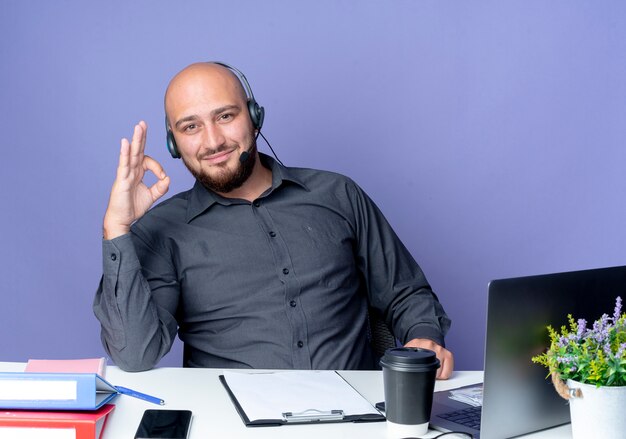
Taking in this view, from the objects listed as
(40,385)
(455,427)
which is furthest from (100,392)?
(455,427)

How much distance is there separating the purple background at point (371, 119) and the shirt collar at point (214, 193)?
477 mm

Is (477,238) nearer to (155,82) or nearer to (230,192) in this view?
(230,192)

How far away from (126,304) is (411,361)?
2.67 feet

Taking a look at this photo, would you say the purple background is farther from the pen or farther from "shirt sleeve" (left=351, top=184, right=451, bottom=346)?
the pen

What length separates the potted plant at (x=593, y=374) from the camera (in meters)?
1.08

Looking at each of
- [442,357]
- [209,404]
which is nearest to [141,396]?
[209,404]

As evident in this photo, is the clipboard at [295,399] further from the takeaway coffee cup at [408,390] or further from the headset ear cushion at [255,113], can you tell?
the headset ear cushion at [255,113]

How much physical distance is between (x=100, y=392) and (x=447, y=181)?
1711 millimetres

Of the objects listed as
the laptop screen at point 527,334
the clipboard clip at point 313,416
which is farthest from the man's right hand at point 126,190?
→ the laptop screen at point 527,334

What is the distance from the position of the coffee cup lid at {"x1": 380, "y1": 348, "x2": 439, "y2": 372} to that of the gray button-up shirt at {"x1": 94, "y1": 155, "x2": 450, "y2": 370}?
69 centimetres

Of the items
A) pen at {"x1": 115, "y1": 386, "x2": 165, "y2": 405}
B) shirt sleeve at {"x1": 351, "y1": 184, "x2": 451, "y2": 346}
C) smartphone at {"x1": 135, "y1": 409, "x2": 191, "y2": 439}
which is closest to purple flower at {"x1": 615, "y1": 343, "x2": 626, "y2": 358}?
smartphone at {"x1": 135, "y1": 409, "x2": 191, "y2": 439}

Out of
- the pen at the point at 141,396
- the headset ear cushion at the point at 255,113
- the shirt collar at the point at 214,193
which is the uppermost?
the headset ear cushion at the point at 255,113

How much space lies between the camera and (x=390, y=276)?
2.12 meters

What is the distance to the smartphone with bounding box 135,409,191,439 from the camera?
117 cm
